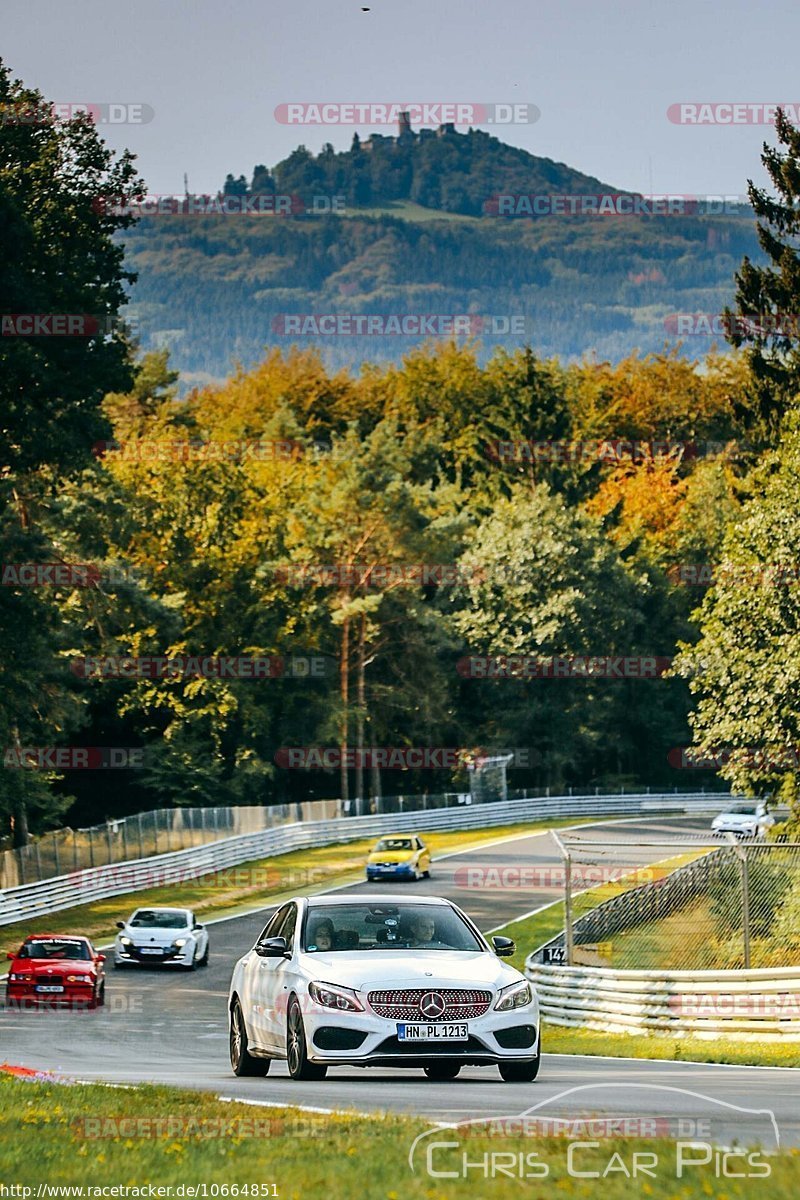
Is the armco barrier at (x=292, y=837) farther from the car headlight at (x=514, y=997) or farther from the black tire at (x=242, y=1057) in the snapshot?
the car headlight at (x=514, y=997)

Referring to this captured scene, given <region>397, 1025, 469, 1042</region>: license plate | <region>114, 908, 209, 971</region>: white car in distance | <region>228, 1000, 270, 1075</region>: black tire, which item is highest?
<region>397, 1025, 469, 1042</region>: license plate

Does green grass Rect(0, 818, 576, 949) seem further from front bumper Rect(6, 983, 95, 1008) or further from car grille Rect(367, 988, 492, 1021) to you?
car grille Rect(367, 988, 492, 1021)

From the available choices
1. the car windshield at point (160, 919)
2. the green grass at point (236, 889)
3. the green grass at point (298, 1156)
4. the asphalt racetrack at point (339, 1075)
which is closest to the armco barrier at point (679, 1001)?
the asphalt racetrack at point (339, 1075)

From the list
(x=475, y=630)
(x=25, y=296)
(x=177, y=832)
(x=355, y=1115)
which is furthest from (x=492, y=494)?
(x=355, y=1115)

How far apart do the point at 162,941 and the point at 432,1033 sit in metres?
24.6

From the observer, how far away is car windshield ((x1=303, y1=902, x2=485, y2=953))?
14375 millimetres

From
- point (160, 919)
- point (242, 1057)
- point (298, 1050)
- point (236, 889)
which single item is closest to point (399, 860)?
point (236, 889)

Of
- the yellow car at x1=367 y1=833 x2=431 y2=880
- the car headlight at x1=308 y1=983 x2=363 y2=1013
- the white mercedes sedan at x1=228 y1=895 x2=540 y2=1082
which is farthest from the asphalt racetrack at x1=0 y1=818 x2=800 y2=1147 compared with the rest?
the yellow car at x1=367 y1=833 x2=431 y2=880

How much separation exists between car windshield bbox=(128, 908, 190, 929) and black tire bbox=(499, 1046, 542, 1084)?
2447 centimetres

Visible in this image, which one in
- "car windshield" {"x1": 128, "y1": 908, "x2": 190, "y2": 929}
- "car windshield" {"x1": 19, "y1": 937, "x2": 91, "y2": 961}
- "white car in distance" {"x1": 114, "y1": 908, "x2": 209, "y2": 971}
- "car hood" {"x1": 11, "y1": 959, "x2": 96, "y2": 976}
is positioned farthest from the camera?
"car windshield" {"x1": 128, "y1": 908, "x2": 190, "y2": 929}

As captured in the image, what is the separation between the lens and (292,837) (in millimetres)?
64125

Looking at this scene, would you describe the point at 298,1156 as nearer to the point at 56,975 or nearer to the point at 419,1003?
the point at 419,1003

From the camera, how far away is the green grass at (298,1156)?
7.64m

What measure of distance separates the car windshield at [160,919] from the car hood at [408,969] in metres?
24.1
